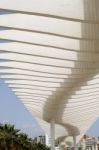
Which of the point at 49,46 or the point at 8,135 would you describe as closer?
the point at 49,46

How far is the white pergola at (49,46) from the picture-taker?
13.1 meters

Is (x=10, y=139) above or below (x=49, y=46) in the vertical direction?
above

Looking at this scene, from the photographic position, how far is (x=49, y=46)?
16984 mm

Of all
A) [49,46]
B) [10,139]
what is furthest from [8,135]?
[49,46]

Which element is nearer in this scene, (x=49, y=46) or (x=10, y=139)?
(x=49, y=46)

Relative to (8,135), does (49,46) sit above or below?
below

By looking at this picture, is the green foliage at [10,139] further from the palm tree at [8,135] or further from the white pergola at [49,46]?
the white pergola at [49,46]

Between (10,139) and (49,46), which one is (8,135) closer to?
(10,139)

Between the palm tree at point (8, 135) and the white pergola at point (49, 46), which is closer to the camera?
the white pergola at point (49, 46)

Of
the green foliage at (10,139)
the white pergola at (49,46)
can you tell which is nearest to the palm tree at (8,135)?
the green foliage at (10,139)

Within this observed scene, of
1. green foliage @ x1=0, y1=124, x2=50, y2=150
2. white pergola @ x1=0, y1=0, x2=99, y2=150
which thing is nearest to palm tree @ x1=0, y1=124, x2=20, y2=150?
green foliage @ x1=0, y1=124, x2=50, y2=150

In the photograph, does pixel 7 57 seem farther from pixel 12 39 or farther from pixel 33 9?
pixel 33 9

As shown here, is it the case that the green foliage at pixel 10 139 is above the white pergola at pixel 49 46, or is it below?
above

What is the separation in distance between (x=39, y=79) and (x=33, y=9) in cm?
1246
